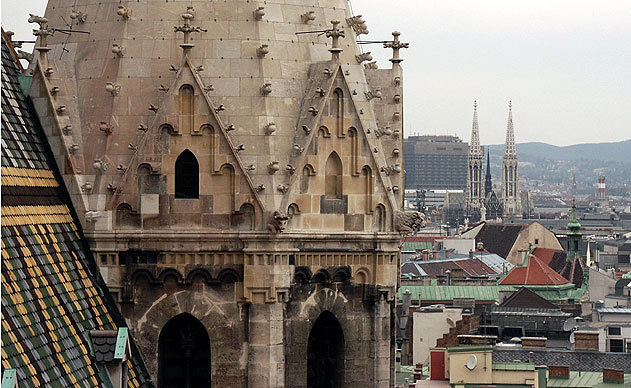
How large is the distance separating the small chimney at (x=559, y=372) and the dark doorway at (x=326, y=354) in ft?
198

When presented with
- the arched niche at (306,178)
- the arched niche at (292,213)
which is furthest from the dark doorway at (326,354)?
the arched niche at (306,178)

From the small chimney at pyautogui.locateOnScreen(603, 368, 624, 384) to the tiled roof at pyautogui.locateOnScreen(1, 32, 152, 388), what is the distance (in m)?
61.0

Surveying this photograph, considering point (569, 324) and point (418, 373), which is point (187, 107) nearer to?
point (418, 373)

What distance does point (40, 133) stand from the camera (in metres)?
31.1

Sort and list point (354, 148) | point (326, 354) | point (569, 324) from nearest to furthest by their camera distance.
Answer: point (354, 148), point (326, 354), point (569, 324)

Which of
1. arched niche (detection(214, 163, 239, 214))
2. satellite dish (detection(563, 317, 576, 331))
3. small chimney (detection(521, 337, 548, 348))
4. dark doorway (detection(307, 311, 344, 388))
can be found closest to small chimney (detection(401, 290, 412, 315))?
satellite dish (detection(563, 317, 576, 331))

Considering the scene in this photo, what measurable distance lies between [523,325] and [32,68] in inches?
3911

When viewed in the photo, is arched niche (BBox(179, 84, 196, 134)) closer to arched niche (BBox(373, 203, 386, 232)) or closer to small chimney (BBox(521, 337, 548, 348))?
arched niche (BBox(373, 203, 386, 232))

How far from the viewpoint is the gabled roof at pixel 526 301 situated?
14788cm

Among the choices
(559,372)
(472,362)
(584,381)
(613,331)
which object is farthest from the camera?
(613,331)

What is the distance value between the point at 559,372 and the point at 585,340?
51.2 ft

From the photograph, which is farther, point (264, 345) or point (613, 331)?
point (613, 331)

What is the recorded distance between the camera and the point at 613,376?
8975 centimetres

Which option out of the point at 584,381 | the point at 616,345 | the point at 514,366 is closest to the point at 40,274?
the point at 514,366
